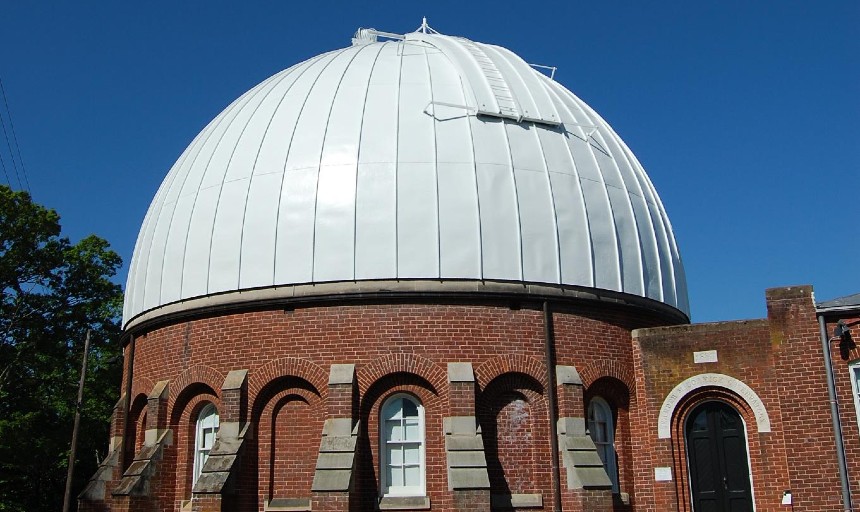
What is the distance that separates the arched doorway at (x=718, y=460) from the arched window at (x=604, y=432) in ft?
5.03

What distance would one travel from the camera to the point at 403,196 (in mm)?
16938

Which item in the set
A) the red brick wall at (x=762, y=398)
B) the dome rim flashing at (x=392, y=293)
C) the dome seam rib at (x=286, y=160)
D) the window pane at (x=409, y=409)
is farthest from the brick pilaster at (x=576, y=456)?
the dome seam rib at (x=286, y=160)

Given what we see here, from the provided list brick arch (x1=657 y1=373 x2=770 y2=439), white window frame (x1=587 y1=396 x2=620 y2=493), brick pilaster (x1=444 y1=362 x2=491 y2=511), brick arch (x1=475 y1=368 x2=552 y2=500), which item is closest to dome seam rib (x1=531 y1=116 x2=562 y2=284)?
brick arch (x1=475 y1=368 x2=552 y2=500)

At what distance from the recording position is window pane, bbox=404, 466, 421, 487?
52.9 feet

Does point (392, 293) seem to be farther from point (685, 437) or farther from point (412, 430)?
point (685, 437)

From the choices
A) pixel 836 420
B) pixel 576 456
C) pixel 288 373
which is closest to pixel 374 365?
pixel 288 373

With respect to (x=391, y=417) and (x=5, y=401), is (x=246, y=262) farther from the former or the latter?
(x=5, y=401)

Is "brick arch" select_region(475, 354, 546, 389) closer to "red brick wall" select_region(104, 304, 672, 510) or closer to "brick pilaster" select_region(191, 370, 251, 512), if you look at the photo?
"red brick wall" select_region(104, 304, 672, 510)

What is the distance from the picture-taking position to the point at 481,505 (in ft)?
48.5

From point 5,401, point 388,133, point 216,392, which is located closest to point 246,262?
point 216,392

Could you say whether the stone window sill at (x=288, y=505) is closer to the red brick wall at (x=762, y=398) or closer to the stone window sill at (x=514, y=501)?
the stone window sill at (x=514, y=501)

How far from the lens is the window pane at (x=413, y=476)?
16.1m

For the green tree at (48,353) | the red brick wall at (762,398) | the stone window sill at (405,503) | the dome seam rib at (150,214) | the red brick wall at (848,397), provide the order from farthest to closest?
the green tree at (48,353)
the dome seam rib at (150,214)
the red brick wall at (762,398)
the stone window sill at (405,503)
the red brick wall at (848,397)

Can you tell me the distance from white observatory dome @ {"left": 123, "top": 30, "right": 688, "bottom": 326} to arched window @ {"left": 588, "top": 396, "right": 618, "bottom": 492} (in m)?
2.53
